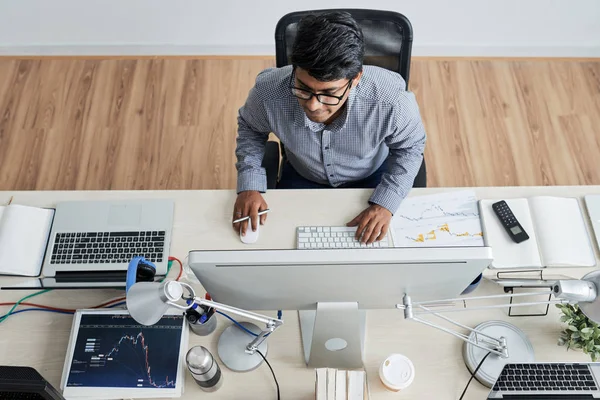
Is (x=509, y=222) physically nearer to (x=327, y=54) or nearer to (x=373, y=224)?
(x=373, y=224)

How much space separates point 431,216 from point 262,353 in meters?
0.62

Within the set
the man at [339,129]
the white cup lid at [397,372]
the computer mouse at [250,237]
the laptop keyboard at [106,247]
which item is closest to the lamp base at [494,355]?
the white cup lid at [397,372]

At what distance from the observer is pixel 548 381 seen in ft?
4.24

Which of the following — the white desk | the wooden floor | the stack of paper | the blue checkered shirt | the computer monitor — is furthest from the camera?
the wooden floor

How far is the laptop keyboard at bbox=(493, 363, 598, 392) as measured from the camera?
4.19ft

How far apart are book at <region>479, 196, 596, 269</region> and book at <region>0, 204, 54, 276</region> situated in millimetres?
1261

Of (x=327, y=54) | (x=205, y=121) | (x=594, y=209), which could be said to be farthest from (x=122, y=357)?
(x=205, y=121)

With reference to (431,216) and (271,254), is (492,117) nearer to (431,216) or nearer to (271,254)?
(431,216)

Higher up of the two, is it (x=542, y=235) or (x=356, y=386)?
(x=542, y=235)

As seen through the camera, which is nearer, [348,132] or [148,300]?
[148,300]

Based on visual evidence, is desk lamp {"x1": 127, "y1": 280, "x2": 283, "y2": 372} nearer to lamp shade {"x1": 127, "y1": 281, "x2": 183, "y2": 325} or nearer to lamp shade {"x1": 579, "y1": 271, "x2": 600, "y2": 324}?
lamp shade {"x1": 127, "y1": 281, "x2": 183, "y2": 325}

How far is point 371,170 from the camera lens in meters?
1.81

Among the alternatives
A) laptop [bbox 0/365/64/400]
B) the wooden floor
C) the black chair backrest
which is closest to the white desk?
laptop [bbox 0/365/64/400]

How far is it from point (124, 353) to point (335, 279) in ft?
2.17
